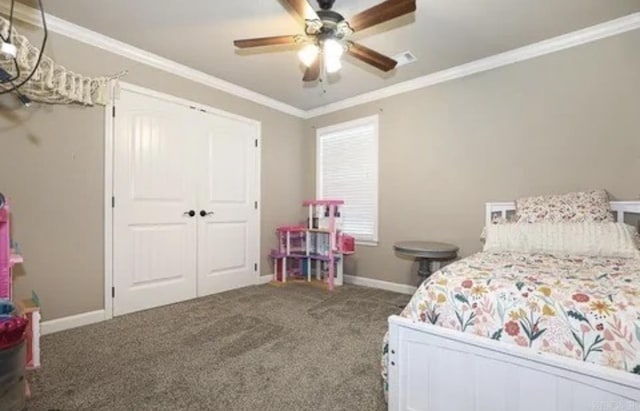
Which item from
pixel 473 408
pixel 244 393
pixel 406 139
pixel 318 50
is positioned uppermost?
pixel 318 50

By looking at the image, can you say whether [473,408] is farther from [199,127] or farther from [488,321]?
[199,127]

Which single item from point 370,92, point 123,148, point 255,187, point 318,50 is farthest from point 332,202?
point 123,148

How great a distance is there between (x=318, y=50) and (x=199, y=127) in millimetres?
1846

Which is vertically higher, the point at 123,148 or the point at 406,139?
the point at 406,139

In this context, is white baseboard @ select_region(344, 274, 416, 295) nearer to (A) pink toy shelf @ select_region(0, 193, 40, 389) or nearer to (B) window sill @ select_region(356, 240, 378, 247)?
(B) window sill @ select_region(356, 240, 378, 247)

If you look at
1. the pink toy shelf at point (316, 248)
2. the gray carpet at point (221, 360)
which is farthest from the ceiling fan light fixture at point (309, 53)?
the gray carpet at point (221, 360)

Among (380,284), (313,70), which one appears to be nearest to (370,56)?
(313,70)

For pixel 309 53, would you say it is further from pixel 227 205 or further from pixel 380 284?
pixel 380 284

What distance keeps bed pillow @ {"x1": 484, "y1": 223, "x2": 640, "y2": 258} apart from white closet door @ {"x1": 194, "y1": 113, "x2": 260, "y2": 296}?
276cm

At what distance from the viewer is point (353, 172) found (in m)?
4.29

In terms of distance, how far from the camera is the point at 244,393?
5.69ft

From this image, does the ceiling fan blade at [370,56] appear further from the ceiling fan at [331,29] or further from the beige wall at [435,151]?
the beige wall at [435,151]

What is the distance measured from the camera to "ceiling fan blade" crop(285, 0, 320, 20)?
71.2 inches

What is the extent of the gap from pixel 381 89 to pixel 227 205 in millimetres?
2364
